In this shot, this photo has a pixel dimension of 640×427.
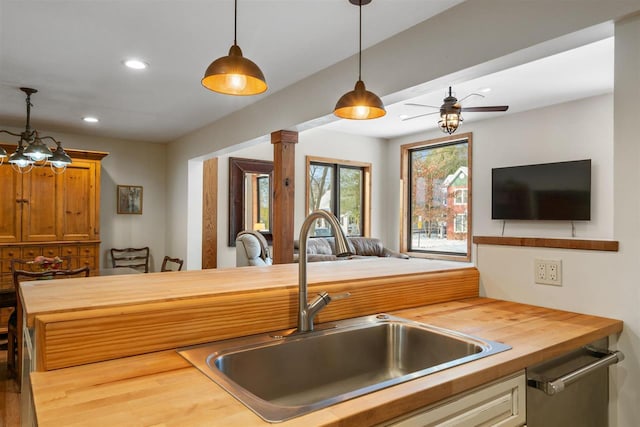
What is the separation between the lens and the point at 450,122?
13.9 feet

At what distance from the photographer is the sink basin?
117 cm

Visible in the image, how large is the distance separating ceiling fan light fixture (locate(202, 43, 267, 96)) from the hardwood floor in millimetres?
2346

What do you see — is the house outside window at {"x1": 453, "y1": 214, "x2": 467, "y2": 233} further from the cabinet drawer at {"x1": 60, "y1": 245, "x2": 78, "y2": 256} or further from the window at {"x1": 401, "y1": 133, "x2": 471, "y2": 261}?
the cabinet drawer at {"x1": 60, "y1": 245, "x2": 78, "y2": 256}

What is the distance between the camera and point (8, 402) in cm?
279

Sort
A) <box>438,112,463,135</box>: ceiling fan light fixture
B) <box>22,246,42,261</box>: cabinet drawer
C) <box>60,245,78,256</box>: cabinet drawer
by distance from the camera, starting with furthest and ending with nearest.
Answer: <box>60,245,78,256</box>: cabinet drawer
<box>22,246,42,261</box>: cabinet drawer
<box>438,112,463,135</box>: ceiling fan light fixture

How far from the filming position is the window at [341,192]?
6859 millimetres

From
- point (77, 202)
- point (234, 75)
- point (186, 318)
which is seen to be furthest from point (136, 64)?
point (77, 202)

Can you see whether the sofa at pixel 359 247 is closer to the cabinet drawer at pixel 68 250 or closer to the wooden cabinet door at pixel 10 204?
the cabinet drawer at pixel 68 250

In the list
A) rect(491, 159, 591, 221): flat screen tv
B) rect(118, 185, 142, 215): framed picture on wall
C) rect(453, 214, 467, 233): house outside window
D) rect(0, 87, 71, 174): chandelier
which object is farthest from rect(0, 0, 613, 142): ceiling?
rect(453, 214, 467, 233): house outside window

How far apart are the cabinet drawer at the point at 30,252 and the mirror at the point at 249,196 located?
2326 mm

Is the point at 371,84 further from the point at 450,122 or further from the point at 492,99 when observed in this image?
the point at 492,99

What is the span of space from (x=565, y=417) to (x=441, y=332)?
1.53 feet

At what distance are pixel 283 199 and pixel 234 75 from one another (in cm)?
219

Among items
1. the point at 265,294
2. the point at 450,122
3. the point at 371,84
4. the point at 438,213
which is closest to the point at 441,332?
the point at 265,294
